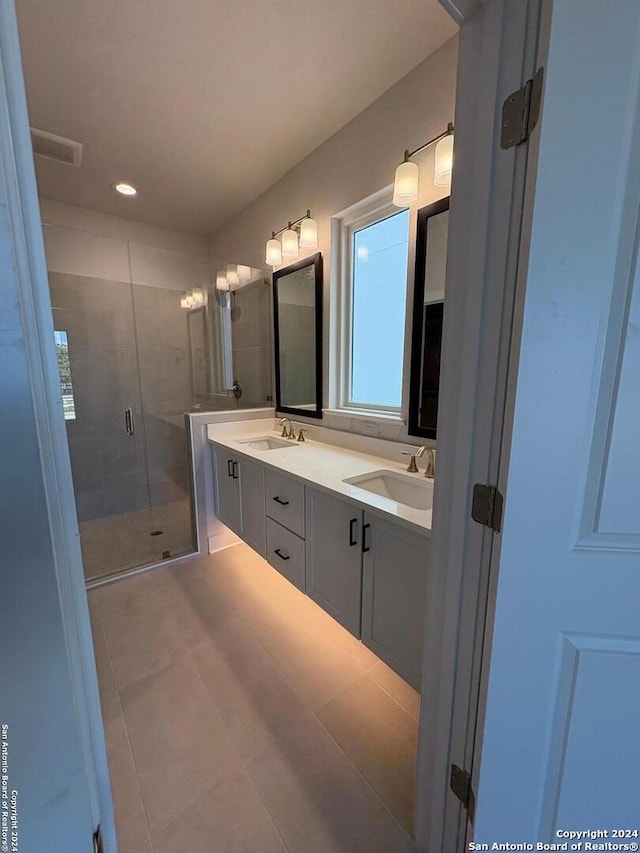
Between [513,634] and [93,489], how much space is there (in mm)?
3230

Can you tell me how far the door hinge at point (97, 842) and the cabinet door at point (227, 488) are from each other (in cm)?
178

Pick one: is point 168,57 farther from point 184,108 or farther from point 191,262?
point 191,262

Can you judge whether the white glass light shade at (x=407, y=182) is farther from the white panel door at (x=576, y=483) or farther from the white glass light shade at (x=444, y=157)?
the white panel door at (x=576, y=483)

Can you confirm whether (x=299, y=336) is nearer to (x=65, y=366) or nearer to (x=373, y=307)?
(x=373, y=307)

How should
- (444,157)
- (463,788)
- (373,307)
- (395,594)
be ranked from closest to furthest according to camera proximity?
(463,788), (395,594), (444,157), (373,307)

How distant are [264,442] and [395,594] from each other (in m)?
1.57

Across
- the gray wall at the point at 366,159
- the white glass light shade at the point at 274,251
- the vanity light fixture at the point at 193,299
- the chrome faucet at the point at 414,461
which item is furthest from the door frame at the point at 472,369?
the vanity light fixture at the point at 193,299

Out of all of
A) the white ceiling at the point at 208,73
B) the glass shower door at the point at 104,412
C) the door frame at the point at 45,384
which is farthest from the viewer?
the glass shower door at the point at 104,412

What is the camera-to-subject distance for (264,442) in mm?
2566

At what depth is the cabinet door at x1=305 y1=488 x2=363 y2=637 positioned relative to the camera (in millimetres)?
1383

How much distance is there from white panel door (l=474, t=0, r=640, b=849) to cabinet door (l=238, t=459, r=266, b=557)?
4.74 feet

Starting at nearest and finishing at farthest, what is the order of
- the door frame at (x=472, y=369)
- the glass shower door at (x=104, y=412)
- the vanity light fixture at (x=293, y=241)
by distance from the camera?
the door frame at (x=472, y=369) < the vanity light fixture at (x=293, y=241) < the glass shower door at (x=104, y=412)

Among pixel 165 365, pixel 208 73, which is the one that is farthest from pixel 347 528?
pixel 165 365

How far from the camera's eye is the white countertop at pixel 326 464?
1229mm
